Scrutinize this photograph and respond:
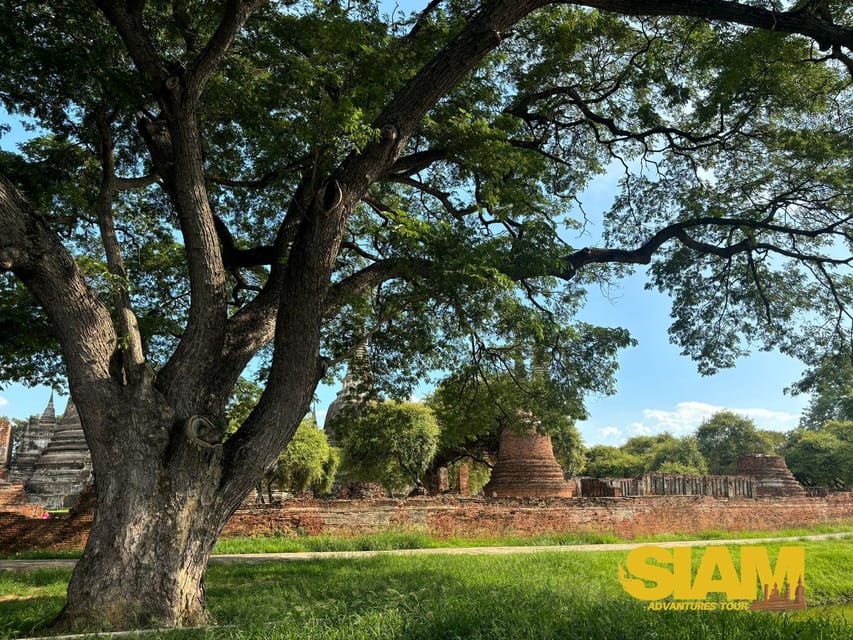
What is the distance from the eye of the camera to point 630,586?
320 inches

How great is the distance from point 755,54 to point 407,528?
10.8 metres

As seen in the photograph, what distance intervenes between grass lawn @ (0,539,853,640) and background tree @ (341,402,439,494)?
14425mm

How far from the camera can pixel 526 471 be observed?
60.8 feet

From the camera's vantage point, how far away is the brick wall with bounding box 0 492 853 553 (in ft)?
39.7

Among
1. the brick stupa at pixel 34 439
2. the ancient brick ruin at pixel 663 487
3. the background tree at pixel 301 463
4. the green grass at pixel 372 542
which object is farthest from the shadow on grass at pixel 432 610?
the brick stupa at pixel 34 439

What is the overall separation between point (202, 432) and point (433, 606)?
2.40 m

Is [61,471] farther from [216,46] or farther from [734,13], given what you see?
[734,13]

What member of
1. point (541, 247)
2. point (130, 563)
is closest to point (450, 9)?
point (541, 247)

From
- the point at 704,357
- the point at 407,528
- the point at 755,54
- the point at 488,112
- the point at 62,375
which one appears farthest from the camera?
the point at 407,528

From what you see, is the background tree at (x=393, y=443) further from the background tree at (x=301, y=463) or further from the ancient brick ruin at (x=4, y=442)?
the ancient brick ruin at (x=4, y=442)

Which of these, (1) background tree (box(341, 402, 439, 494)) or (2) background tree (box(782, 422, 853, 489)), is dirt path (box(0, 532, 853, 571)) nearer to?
(1) background tree (box(341, 402, 439, 494))

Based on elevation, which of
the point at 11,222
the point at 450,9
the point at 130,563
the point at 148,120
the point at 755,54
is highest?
the point at 450,9

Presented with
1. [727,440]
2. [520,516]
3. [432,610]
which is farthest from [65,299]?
[727,440]

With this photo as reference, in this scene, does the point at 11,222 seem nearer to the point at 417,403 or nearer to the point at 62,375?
the point at 62,375
